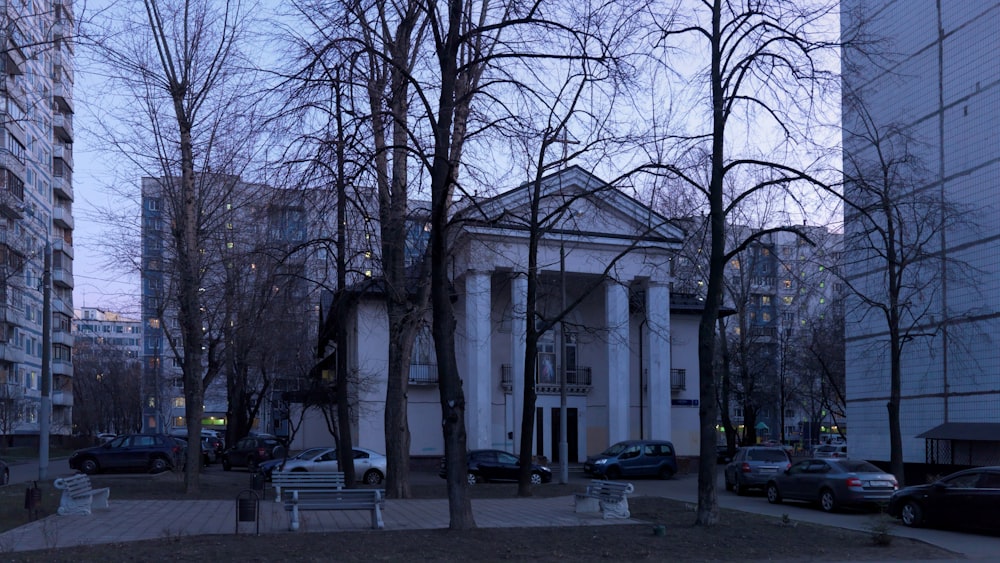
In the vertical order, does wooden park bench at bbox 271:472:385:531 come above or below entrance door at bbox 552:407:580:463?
above

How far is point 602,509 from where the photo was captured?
818 inches

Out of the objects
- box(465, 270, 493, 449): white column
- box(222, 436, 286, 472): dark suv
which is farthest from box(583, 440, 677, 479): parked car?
box(222, 436, 286, 472): dark suv

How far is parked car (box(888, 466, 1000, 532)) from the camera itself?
1966 centimetres

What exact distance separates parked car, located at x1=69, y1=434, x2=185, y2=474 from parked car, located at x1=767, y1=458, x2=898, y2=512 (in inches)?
941

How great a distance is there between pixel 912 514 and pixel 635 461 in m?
20.0

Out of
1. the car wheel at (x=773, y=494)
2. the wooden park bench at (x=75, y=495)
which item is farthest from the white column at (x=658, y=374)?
the wooden park bench at (x=75, y=495)

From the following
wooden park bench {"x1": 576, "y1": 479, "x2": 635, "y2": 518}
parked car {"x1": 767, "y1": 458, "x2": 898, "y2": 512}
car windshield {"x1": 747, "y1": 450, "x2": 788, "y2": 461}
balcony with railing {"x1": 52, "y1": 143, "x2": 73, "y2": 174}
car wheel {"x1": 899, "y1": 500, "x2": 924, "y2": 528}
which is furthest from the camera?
balcony with railing {"x1": 52, "y1": 143, "x2": 73, "y2": 174}

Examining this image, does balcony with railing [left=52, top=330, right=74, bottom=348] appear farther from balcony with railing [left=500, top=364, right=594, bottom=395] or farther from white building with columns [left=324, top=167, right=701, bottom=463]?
balcony with railing [left=500, top=364, right=594, bottom=395]

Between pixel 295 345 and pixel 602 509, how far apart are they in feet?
85.8

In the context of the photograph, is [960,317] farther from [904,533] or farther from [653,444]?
[653,444]

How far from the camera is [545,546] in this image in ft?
50.1

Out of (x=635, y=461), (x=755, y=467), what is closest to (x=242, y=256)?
(x=755, y=467)

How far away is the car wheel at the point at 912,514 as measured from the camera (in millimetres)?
21125

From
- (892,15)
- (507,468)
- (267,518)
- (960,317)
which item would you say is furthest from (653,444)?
(267,518)
